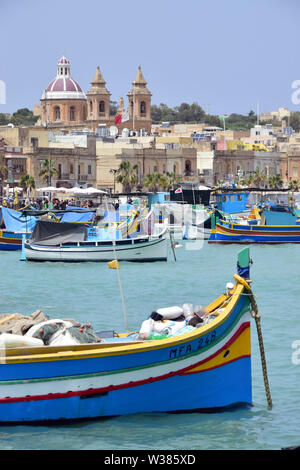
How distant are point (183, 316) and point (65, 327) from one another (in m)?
2.25

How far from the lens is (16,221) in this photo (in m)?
48.0

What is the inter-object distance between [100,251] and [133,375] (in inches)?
1040

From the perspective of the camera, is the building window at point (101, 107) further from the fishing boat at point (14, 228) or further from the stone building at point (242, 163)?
the fishing boat at point (14, 228)

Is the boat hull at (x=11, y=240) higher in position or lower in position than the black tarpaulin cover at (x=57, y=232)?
lower

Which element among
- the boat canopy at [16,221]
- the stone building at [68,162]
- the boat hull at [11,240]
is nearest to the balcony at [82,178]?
the stone building at [68,162]

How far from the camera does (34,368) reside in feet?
45.0

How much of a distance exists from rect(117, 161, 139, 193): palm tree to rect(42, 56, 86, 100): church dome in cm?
3434

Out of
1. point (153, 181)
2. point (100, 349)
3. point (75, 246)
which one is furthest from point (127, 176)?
point (100, 349)

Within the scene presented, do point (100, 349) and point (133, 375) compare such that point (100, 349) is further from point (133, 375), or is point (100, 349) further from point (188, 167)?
point (188, 167)

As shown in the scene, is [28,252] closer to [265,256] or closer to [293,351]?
[265,256]

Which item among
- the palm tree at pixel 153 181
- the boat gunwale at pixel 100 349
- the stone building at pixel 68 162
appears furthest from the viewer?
the palm tree at pixel 153 181

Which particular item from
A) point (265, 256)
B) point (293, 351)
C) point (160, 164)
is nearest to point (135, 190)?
point (160, 164)

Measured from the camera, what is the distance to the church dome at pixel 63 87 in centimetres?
12862

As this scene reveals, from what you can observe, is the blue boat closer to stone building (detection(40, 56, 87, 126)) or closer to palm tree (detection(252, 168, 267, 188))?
palm tree (detection(252, 168, 267, 188))
